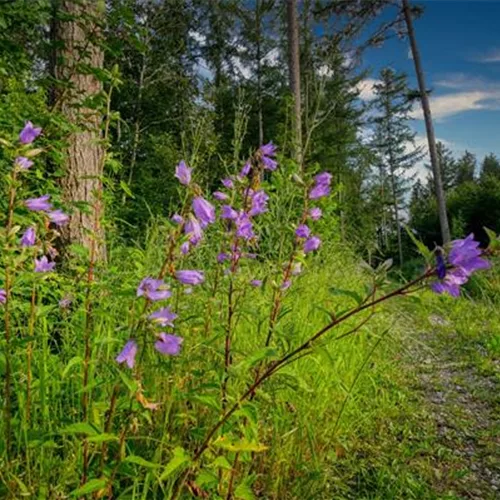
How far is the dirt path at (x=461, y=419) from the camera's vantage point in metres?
1.81

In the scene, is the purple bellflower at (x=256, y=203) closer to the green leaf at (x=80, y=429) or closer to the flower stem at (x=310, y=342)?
the flower stem at (x=310, y=342)

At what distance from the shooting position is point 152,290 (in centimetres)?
85

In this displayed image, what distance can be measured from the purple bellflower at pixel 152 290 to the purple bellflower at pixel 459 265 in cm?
51

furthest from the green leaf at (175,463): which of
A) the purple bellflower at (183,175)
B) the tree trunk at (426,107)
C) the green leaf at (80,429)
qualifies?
the tree trunk at (426,107)

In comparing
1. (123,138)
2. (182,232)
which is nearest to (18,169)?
(182,232)

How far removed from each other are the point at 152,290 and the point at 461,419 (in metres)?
2.27

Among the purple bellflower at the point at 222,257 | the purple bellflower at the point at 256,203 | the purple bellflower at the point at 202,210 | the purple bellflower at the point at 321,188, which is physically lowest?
the purple bellflower at the point at 222,257

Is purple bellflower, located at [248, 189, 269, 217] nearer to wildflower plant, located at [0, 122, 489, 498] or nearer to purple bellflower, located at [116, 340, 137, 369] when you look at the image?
wildflower plant, located at [0, 122, 489, 498]

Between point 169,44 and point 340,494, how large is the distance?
42.9ft

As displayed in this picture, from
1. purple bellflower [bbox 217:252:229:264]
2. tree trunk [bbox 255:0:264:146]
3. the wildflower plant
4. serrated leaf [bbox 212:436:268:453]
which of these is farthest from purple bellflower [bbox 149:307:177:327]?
tree trunk [bbox 255:0:264:146]

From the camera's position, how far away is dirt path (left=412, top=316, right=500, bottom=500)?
181cm

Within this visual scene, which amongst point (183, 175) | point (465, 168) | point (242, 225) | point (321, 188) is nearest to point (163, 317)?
point (183, 175)

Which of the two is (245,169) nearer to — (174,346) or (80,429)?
(174,346)

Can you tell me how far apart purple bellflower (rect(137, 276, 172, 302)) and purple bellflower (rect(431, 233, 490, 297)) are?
20.2 inches
